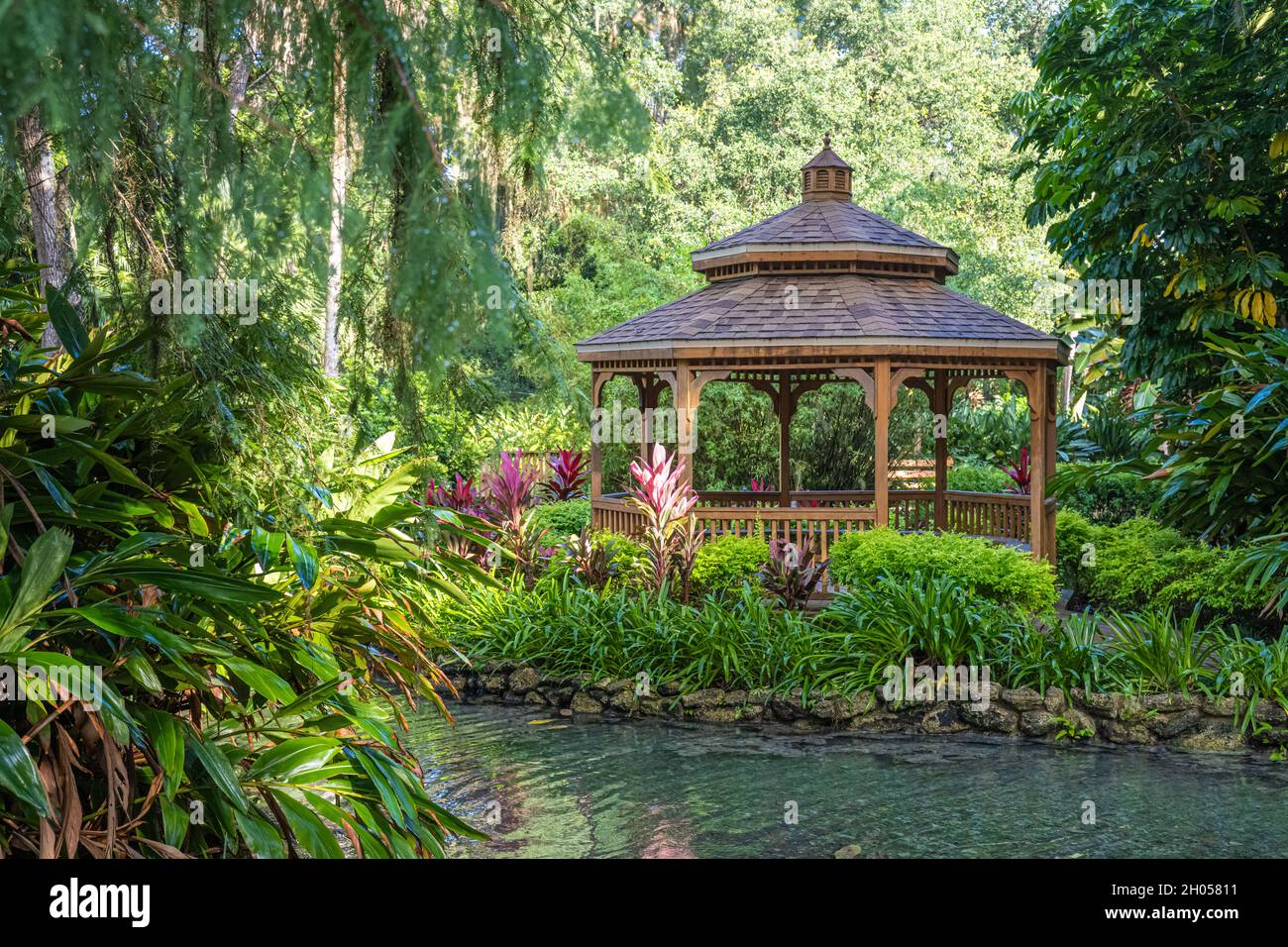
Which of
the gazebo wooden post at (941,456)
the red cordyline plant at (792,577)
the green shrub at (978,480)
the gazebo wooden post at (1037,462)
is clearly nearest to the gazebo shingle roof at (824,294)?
the gazebo wooden post at (1037,462)

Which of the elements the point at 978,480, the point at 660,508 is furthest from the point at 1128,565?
the point at 978,480

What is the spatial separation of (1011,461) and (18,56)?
54.2 feet

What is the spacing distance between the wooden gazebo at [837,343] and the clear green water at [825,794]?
3.63m

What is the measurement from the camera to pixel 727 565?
39.8 ft

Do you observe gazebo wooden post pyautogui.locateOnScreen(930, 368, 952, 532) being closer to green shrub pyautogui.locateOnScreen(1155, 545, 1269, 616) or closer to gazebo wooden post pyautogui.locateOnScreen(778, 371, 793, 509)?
gazebo wooden post pyautogui.locateOnScreen(778, 371, 793, 509)

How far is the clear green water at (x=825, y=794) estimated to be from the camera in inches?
276

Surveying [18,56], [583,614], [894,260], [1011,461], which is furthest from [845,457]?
[18,56]

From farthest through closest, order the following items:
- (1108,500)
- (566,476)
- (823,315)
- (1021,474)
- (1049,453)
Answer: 1. (566,476)
2. (1021,474)
3. (1108,500)
4. (1049,453)
5. (823,315)

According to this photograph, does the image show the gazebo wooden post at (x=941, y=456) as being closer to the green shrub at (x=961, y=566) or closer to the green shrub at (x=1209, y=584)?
the green shrub at (x=1209, y=584)

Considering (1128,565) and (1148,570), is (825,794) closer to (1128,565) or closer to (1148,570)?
(1148,570)

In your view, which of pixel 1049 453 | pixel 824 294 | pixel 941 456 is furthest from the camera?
pixel 941 456

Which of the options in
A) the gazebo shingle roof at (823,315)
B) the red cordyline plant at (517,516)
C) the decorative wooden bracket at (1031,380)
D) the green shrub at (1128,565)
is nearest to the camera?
the green shrub at (1128,565)

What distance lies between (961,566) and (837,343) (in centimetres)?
286

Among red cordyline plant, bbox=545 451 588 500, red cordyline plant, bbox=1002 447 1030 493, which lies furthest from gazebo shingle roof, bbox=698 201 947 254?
red cordyline plant, bbox=1002 447 1030 493
